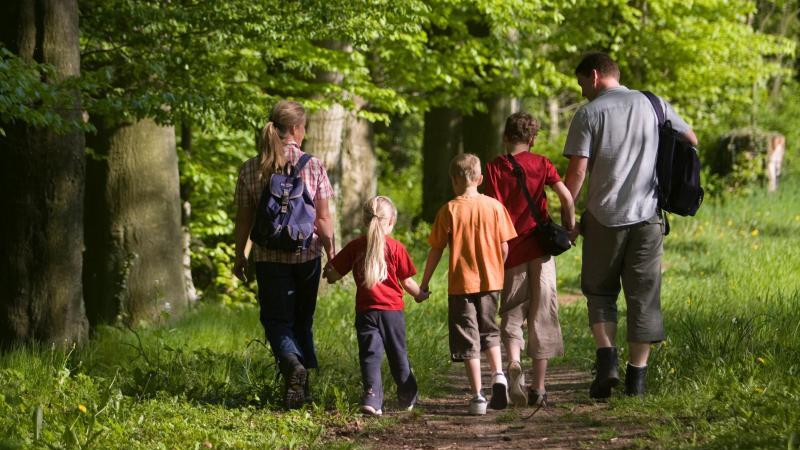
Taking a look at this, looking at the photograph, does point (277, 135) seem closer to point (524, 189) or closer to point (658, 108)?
point (524, 189)

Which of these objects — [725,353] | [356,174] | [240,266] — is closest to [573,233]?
[725,353]

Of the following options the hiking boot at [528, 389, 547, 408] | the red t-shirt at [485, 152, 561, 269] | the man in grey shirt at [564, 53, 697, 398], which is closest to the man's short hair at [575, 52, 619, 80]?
the man in grey shirt at [564, 53, 697, 398]

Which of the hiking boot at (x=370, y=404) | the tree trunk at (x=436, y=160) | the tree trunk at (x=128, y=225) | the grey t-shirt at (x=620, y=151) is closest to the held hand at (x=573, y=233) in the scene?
the grey t-shirt at (x=620, y=151)

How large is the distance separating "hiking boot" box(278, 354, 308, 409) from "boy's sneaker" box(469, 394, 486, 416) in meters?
1.05

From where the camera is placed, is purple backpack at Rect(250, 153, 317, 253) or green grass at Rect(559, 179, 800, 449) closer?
green grass at Rect(559, 179, 800, 449)

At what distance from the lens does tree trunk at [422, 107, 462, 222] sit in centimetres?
2188

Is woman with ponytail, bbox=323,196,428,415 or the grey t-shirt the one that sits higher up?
the grey t-shirt

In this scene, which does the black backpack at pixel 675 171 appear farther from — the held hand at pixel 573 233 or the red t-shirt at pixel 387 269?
the red t-shirt at pixel 387 269

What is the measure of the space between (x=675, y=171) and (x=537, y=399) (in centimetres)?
167

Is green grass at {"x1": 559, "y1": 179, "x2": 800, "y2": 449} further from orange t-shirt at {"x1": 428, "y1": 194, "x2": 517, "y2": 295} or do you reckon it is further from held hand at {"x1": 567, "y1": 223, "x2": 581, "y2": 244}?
orange t-shirt at {"x1": 428, "y1": 194, "x2": 517, "y2": 295}

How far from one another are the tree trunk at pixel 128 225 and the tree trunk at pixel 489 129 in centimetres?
801

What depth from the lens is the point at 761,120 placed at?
26.2m

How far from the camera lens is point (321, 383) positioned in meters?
7.56

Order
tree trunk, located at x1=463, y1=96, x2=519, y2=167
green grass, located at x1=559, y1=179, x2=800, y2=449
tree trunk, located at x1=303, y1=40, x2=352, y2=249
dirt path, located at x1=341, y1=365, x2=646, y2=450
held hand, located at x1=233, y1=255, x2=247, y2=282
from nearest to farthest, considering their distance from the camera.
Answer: green grass, located at x1=559, y1=179, x2=800, y2=449
dirt path, located at x1=341, y1=365, x2=646, y2=450
held hand, located at x1=233, y1=255, x2=247, y2=282
tree trunk, located at x1=303, y1=40, x2=352, y2=249
tree trunk, located at x1=463, y1=96, x2=519, y2=167
